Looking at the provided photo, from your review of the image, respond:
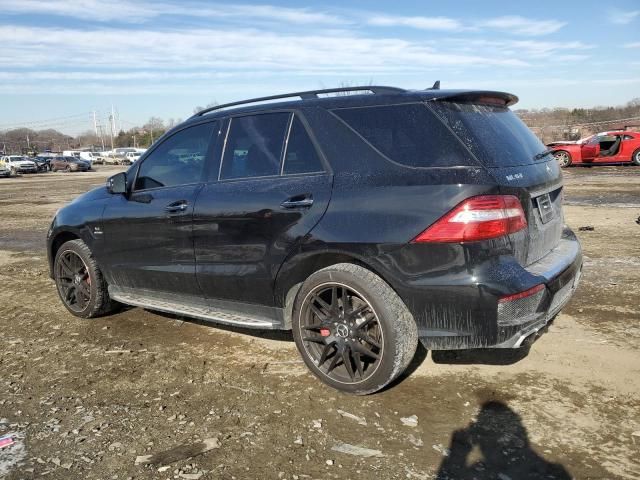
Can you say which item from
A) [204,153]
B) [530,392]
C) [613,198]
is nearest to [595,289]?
[530,392]

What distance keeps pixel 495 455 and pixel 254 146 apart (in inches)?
97.3

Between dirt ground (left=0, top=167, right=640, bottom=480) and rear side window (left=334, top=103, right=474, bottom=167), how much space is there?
1.42 m

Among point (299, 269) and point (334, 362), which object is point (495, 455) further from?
point (299, 269)

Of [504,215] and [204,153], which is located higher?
[204,153]

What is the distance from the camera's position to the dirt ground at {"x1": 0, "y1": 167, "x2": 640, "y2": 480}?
2.70 m

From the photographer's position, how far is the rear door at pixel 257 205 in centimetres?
350

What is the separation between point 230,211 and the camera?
380 centimetres

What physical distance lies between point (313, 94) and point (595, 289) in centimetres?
349

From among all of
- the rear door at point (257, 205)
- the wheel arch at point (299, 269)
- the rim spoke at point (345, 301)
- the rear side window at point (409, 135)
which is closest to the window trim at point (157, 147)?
the rear door at point (257, 205)

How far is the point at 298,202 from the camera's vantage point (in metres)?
3.47

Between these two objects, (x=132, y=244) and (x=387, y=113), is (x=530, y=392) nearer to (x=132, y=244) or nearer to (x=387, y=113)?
(x=387, y=113)

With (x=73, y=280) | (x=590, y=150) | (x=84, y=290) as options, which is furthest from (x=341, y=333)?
(x=590, y=150)

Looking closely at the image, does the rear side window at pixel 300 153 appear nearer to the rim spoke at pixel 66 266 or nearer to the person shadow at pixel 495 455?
the person shadow at pixel 495 455

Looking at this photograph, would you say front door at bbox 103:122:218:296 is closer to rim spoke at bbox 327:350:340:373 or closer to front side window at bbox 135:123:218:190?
front side window at bbox 135:123:218:190
